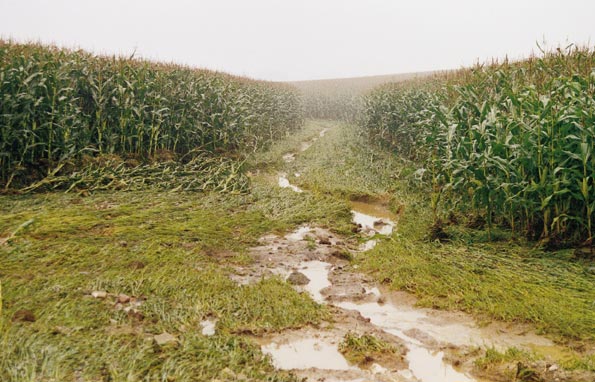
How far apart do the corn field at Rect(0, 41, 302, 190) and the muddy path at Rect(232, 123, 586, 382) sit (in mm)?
5326

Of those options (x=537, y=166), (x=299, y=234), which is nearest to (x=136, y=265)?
(x=299, y=234)

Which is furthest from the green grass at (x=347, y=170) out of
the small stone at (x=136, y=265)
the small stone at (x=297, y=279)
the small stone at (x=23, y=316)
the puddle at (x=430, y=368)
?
the small stone at (x=23, y=316)

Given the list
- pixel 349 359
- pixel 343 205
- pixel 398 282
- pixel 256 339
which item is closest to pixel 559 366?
pixel 349 359

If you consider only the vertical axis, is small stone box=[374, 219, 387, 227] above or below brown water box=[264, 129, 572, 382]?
below

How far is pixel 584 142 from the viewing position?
5039 millimetres

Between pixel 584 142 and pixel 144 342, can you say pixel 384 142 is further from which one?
pixel 144 342

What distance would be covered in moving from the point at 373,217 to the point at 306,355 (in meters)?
5.14

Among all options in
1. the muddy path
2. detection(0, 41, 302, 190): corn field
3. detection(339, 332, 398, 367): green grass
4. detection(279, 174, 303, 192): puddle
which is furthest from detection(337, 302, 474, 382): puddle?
detection(0, 41, 302, 190): corn field

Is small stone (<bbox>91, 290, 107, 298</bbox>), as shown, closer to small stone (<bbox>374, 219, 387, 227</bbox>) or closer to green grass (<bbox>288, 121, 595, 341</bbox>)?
green grass (<bbox>288, 121, 595, 341</bbox>)

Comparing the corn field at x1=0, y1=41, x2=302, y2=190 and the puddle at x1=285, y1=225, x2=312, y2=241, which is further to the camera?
the corn field at x1=0, y1=41, x2=302, y2=190

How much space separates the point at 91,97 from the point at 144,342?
7.89m

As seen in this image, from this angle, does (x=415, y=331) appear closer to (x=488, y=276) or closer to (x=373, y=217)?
(x=488, y=276)

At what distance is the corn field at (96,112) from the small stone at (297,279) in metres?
5.46

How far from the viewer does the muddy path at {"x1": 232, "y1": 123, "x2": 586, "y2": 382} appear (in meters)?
3.14
